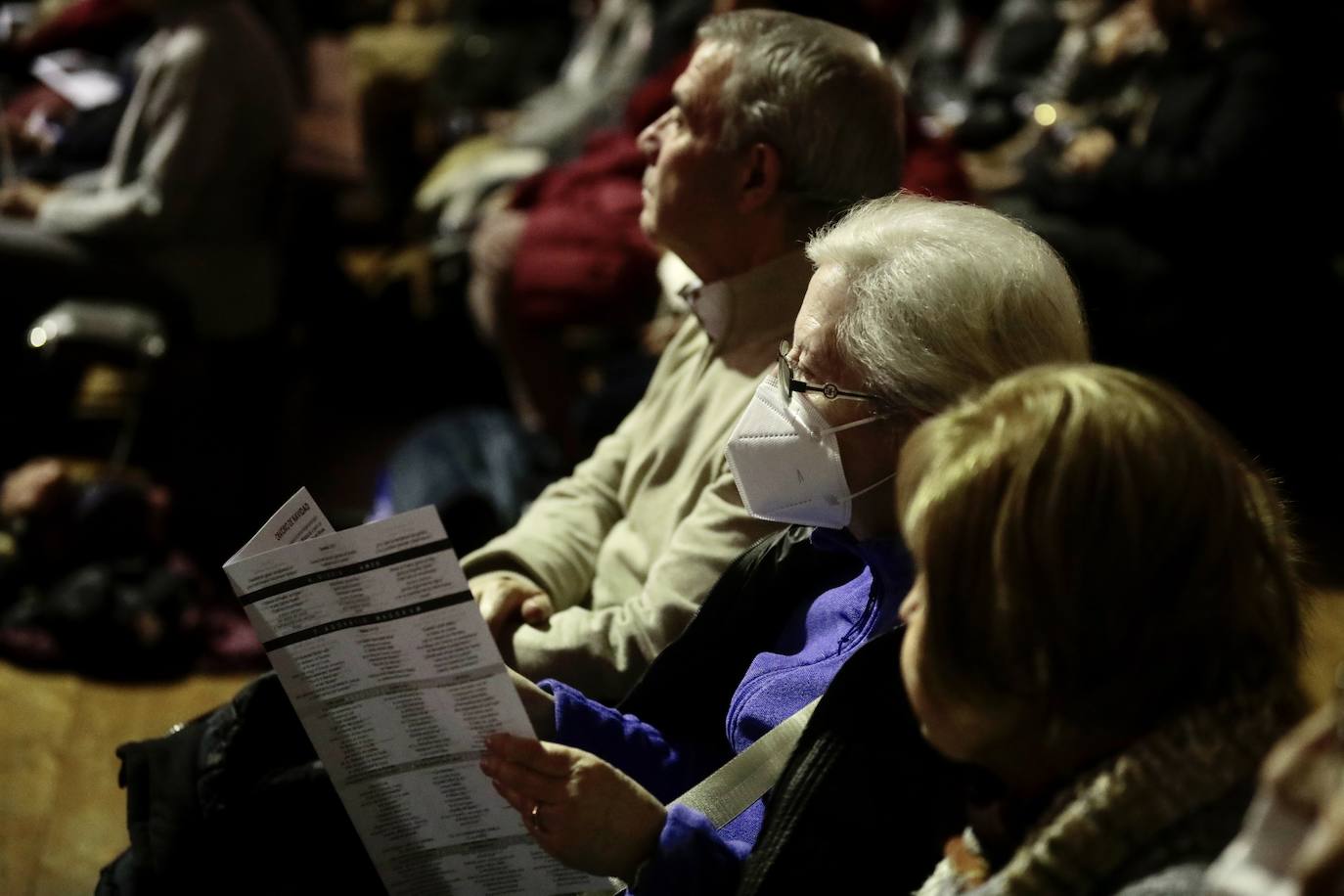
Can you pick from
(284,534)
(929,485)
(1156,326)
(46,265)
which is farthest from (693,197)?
(46,265)

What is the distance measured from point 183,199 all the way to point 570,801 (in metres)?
2.76

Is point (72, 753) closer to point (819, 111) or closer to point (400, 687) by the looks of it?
point (400, 687)

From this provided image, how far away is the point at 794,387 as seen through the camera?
162cm

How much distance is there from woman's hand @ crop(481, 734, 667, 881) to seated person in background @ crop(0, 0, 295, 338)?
2.72m

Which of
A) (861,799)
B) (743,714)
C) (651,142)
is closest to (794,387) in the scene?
(743,714)

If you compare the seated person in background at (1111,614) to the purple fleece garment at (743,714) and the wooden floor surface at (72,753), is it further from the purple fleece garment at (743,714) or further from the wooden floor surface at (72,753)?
the wooden floor surface at (72,753)

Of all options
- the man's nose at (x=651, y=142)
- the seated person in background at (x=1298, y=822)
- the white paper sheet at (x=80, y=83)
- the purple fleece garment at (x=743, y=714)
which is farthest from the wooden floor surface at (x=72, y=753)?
the white paper sheet at (x=80, y=83)

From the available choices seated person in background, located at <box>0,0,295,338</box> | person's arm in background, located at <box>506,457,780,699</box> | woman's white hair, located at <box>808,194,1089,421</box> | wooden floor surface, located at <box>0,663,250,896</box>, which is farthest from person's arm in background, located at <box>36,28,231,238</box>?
woman's white hair, located at <box>808,194,1089,421</box>

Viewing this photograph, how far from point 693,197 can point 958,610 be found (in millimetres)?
1248

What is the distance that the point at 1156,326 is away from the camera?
12.2ft

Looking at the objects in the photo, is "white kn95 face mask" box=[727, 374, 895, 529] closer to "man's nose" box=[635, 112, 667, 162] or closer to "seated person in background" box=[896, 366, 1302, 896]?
"seated person in background" box=[896, 366, 1302, 896]

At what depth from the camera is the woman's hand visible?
1.34 meters

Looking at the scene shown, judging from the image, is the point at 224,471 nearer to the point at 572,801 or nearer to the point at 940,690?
the point at 572,801

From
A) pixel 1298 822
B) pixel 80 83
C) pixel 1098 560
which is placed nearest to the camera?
pixel 1298 822
